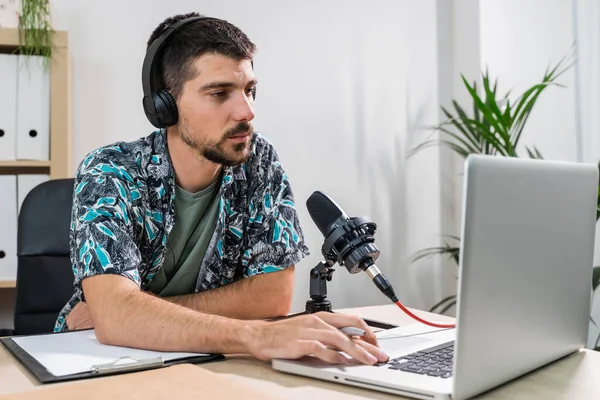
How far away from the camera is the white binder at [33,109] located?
6.92 ft

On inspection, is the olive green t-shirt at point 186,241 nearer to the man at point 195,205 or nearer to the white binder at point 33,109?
the man at point 195,205

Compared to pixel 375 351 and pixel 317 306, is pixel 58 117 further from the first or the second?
pixel 375 351

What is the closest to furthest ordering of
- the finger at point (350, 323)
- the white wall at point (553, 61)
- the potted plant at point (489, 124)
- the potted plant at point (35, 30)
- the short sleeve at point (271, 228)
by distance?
the finger at point (350, 323) → the short sleeve at point (271, 228) → the potted plant at point (35, 30) → the potted plant at point (489, 124) → the white wall at point (553, 61)

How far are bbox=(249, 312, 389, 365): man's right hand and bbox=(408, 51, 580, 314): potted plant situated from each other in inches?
61.5

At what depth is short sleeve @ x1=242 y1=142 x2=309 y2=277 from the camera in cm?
148

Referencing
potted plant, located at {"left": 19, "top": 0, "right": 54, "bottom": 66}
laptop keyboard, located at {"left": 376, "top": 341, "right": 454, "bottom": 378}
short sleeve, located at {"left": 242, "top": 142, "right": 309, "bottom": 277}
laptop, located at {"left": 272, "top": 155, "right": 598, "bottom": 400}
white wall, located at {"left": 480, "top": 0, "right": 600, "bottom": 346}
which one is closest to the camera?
laptop, located at {"left": 272, "top": 155, "right": 598, "bottom": 400}

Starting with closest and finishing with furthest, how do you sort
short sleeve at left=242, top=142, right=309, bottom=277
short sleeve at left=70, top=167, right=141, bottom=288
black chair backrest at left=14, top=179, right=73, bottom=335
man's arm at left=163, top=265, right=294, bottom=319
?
short sleeve at left=70, top=167, right=141, bottom=288 → man's arm at left=163, top=265, right=294, bottom=319 → short sleeve at left=242, top=142, right=309, bottom=277 → black chair backrest at left=14, top=179, right=73, bottom=335

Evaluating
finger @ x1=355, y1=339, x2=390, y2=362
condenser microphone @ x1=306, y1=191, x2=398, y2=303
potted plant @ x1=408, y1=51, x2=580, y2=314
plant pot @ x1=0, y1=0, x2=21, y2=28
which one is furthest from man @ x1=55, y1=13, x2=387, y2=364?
potted plant @ x1=408, y1=51, x2=580, y2=314

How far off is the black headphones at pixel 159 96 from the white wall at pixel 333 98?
1049 mm

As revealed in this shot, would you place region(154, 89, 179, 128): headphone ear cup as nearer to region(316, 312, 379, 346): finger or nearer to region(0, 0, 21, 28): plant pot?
region(316, 312, 379, 346): finger

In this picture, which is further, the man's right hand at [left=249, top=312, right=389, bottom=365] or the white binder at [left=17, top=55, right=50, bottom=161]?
the white binder at [left=17, top=55, right=50, bottom=161]

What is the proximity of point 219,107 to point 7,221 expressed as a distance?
3.58 ft

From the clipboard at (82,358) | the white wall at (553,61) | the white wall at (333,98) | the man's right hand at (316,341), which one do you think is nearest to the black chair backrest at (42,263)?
the clipboard at (82,358)

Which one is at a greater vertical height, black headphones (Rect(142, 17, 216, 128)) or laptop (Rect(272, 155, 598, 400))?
black headphones (Rect(142, 17, 216, 128))
